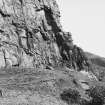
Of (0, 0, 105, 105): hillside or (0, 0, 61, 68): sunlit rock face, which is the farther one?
(0, 0, 61, 68): sunlit rock face

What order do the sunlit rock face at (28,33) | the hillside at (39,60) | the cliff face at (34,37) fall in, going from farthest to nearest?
the cliff face at (34,37), the sunlit rock face at (28,33), the hillside at (39,60)

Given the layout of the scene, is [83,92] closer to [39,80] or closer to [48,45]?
[39,80]

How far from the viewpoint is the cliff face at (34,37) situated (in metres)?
48.3

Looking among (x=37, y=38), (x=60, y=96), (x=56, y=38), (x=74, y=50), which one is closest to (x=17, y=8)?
(x=37, y=38)

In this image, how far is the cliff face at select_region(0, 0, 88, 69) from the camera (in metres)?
48.3

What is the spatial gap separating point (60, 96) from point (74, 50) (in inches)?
1038

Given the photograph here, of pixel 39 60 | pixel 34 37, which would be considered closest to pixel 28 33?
pixel 34 37

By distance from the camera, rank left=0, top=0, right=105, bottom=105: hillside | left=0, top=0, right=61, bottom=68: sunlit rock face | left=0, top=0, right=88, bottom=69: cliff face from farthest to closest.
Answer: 1. left=0, top=0, right=88, bottom=69: cliff face
2. left=0, top=0, right=61, bottom=68: sunlit rock face
3. left=0, top=0, right=105, bottom=105: hillside

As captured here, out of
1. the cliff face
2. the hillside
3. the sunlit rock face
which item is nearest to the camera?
the hillside

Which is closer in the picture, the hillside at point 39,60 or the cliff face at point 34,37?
the hillside at point 39,60

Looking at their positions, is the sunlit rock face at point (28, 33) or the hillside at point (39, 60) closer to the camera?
the hillside at point (39, 60)

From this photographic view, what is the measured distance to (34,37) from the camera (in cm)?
5300

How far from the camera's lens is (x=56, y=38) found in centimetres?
5753

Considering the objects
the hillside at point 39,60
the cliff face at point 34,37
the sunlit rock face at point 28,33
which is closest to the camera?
the hillside at point 39,60
